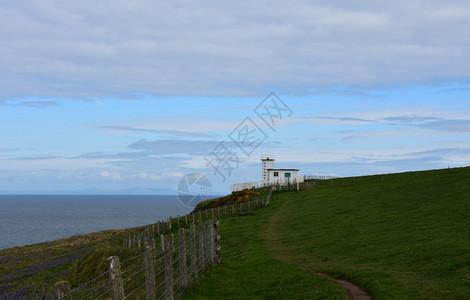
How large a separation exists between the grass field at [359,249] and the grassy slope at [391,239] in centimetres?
4

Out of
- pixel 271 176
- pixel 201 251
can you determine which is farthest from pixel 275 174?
pixel 201 251

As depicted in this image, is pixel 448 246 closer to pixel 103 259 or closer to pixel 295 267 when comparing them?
pixel 295 267

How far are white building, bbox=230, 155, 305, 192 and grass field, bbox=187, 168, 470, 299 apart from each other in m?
47.1

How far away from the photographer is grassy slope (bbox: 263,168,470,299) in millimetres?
18203

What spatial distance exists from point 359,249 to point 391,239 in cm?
240

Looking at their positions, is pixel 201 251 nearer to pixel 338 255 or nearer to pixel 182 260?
pixel 182 260

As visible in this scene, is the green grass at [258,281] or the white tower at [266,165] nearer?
the green grass at [258,281]

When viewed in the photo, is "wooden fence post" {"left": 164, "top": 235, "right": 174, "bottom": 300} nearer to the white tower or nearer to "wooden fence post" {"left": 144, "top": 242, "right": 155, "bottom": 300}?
"wooden fence post" {"left": 144, "top": 242, "right": 155, "bottom": 300}

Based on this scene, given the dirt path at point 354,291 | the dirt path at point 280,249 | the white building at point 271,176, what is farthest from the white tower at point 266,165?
the dirt path at point 354,291

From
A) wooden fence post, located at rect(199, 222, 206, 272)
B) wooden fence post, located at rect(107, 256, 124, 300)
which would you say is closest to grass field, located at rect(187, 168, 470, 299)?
wooden fence post, located at rect(199, 222, 206, 272)

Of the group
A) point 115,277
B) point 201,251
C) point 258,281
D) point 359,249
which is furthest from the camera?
point 359,249

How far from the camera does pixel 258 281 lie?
68.9 ft

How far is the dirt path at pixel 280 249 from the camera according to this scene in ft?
57.5

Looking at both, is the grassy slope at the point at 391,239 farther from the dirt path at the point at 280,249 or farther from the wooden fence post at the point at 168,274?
the wooden fence post at the point at 168,274
